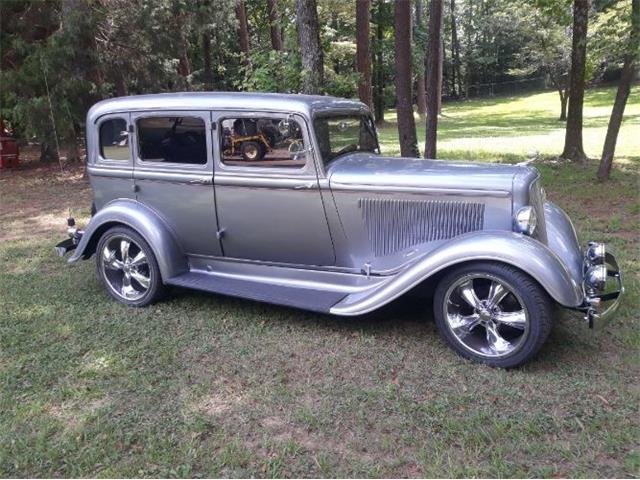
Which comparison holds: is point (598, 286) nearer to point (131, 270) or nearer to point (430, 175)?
point (430, 175)

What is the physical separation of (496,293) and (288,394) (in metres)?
1.48

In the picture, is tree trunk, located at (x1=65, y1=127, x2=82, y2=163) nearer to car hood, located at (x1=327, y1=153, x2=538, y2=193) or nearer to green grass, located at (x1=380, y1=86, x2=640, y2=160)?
green grass, located at (x1=380, y1=86, x2=640, y2=160)

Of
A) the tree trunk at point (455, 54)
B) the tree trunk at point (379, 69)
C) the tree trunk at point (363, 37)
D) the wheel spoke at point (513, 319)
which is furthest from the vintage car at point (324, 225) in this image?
the tree trunk at point (455, 54)

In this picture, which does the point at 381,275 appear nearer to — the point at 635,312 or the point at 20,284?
the point at 635,312

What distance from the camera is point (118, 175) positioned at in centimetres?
526

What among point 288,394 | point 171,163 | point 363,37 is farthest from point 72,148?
point 288,394

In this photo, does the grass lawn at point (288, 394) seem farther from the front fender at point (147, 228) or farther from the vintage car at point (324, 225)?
the front fender at point (147, 228)

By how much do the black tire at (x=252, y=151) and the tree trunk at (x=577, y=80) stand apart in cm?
783

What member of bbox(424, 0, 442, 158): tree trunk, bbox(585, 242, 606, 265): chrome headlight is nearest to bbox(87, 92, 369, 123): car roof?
bbox(585, 242, 606, 265): chrome headlight

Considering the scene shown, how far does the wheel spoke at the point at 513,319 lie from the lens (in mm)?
3738

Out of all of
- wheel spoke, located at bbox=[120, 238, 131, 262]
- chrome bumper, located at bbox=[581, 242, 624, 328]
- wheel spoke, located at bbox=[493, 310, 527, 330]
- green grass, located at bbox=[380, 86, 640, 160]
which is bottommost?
green grass, located at bbox=[380, 86, 640, 160]

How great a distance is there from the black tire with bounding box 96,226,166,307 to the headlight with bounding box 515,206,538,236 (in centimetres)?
293

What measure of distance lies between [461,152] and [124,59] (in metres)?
7.87

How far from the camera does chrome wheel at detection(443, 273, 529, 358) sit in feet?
12.4
